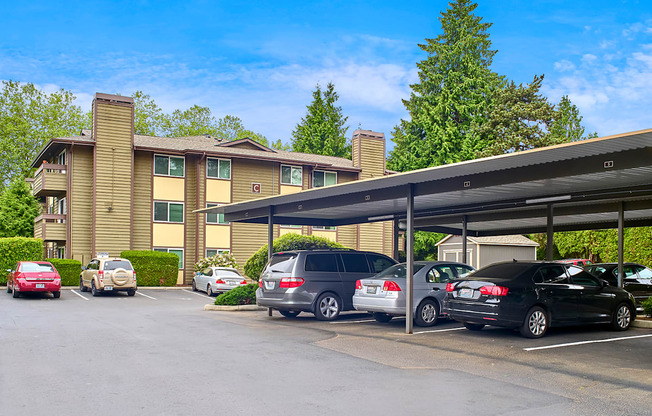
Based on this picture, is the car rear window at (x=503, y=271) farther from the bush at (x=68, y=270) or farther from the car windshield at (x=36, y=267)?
the bush at (x=68, y=270)

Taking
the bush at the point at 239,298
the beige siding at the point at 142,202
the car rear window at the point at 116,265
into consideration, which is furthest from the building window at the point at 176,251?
the bush at the point at 239,298

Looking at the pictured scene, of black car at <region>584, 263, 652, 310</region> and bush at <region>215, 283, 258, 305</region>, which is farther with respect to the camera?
bush at <region>215, 283, 258, 305</region>

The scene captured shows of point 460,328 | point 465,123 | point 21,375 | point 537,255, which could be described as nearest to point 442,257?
point 537,255

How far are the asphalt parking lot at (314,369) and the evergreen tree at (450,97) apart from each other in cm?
3554

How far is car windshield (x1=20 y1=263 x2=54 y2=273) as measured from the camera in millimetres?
24741

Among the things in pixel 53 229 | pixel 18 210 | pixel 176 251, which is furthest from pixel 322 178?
pixel 18 210

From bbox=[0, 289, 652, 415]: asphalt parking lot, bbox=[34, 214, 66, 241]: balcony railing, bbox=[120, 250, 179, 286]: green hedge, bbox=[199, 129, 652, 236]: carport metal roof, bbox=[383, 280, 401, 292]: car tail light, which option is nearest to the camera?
bbox=[0, 289, 652, 415]: asphalt parking lot

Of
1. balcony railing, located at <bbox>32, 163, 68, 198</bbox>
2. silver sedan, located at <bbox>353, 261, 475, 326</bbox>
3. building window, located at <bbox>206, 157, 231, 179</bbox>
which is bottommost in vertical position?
silver sedan, located at <bbox>353, 261, 475, 326</bbox>

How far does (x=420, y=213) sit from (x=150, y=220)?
20.0 m

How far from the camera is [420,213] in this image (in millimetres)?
21656

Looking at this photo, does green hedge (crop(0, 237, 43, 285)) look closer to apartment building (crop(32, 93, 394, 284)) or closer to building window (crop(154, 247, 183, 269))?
apartment building (crop(32, 93, 394, 284))

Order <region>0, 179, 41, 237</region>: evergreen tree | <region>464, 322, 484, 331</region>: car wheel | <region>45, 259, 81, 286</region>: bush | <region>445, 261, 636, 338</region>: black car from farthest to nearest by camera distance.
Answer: <region>0, 179, 41, 237</region>: evergreen tree
<region>45, 259, 81, 286</region>: bush
<region>464, 322, 484, 331</region>: car wheel
<region>445, 261, 636, 338</region>: black car

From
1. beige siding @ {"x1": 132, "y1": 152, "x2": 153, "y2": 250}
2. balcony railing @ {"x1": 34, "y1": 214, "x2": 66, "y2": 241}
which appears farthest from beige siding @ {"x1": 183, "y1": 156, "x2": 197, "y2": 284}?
balcony railing @ {"x1": 34, "y1": 214, "x2": 66, "y2": 241}

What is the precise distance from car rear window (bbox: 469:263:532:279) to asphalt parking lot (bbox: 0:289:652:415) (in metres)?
1.27
